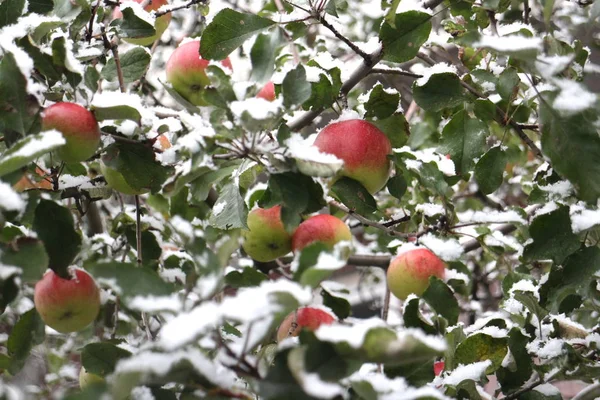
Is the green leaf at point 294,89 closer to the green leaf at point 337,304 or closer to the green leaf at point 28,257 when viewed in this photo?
the green leaf at point 28,257

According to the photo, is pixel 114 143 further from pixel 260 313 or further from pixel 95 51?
pixel 260 313

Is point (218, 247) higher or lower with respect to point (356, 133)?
higher

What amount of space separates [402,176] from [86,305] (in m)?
0.63

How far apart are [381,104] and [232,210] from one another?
32 cm

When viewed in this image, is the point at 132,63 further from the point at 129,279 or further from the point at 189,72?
the point at 129,279

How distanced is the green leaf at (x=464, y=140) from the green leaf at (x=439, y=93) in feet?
0.32

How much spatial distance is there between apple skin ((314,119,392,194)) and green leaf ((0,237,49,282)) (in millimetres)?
472

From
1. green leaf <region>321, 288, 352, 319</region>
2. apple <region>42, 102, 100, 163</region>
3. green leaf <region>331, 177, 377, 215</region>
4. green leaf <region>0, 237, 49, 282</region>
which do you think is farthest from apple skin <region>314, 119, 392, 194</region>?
green leaf <region>0, 237, 49, 282</region>

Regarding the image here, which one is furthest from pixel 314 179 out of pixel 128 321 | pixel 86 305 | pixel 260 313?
pixel 128 321

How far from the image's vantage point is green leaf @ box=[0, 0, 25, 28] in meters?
0.95

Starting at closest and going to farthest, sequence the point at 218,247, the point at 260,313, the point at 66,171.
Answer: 1. the point at 260,313
2. the point at 218,247
3. the point at 66,171

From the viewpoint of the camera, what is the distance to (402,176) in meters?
1.17

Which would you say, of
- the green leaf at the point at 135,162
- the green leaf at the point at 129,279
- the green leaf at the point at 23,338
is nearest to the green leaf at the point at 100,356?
the green leaf at the point at 23,338

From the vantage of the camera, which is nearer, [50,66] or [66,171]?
[50,66]
